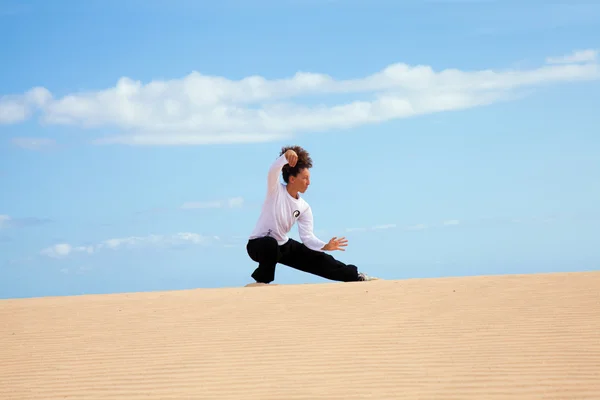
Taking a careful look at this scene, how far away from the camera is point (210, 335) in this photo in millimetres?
7332

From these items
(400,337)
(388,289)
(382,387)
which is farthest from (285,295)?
(382,387)

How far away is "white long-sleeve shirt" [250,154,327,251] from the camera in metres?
10.7

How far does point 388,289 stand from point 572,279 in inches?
107

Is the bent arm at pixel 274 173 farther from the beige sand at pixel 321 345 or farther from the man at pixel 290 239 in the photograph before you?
the beige sand at pixel 321 345

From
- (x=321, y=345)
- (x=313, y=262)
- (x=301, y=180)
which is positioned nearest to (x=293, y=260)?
(x=313, y=262)

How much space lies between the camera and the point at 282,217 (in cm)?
Answer: 1074

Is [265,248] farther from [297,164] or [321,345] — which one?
[321,345]

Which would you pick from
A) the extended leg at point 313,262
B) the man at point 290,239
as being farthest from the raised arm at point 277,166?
the extended leg at point 313,262

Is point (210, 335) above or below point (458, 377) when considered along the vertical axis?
above

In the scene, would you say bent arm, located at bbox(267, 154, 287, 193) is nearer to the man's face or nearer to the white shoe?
the man's face

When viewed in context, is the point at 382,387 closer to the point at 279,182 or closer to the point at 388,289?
the point at 388,289

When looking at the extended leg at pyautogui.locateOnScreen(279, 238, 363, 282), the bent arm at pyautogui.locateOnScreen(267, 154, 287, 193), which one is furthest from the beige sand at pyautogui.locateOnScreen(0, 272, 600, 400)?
the bent arm at pyautogui.locateOnScreen(267, 154, 287, 193)

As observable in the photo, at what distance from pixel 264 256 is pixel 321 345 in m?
4.12

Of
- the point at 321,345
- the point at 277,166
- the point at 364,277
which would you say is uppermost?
the point at 277,166
